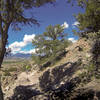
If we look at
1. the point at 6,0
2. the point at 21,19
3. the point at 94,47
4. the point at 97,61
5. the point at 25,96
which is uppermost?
the point at 6,0

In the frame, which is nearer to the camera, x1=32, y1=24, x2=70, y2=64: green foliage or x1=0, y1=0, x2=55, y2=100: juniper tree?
x1=0, y1=0, x2=55, y2=100: juniper tree

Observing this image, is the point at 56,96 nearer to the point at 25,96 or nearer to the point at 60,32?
the point at 25,96

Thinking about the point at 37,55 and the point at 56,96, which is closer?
the point at 56,96

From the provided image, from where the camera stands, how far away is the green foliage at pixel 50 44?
754 inches

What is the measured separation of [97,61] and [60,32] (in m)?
14.1

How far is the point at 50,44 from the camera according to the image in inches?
787

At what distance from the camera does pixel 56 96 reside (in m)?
5.66

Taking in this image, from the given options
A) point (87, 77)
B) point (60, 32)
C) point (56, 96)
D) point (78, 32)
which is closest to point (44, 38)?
point (60, 32)

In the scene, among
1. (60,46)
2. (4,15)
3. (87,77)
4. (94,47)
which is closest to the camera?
(4,15)

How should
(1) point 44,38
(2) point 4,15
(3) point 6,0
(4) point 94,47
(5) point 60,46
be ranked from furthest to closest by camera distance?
(1) point 44,38 < (5) point 60,46 < (4) point 94,47 < (2) point 4,15 < (3) point 6,0

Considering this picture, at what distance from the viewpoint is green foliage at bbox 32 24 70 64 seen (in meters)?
19.2

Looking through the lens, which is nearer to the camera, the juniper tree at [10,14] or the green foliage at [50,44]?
the juniper tree at [10,14]

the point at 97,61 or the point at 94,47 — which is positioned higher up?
the point at 94,47

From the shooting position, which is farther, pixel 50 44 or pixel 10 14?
pixel 50 44
